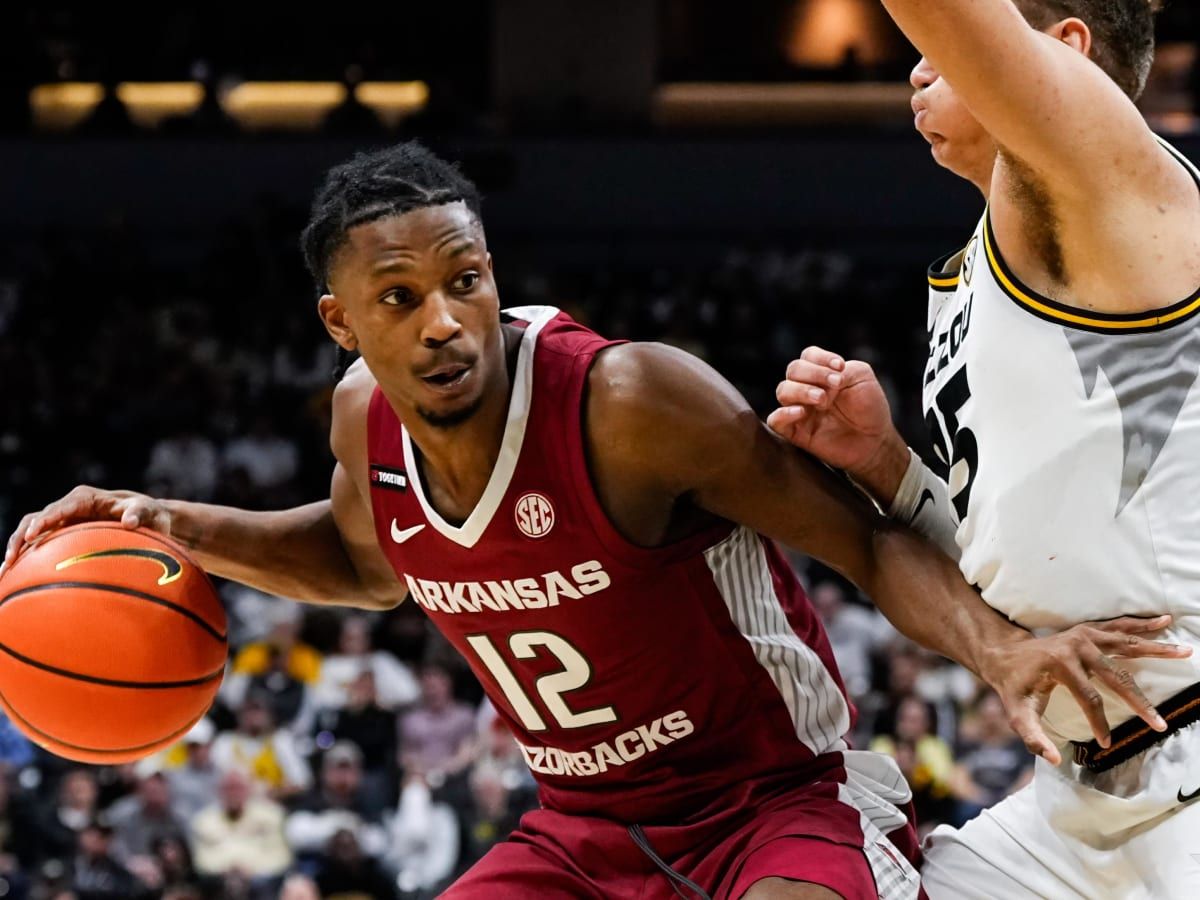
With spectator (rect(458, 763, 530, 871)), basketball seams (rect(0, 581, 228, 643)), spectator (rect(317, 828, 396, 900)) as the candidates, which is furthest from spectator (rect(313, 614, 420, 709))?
basketball seams (rect(0, 581, 228, 643))

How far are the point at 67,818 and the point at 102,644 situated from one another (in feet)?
16.5

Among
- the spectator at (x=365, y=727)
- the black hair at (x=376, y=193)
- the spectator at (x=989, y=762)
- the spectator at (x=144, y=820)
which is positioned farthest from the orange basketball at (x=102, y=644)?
the spectator at (x=989, y=762)

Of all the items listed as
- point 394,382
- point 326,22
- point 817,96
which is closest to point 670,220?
point 817,96

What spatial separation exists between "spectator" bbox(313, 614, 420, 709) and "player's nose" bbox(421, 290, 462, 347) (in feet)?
19.1

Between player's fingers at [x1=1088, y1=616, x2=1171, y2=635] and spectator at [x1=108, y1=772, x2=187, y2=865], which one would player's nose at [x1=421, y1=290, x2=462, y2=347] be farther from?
spectator at [x1=108, y1=772, x2=187, y2=865]

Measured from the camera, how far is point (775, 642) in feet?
10.3

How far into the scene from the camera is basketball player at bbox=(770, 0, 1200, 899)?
7.55ft

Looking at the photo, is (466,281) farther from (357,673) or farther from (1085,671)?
(357,673)

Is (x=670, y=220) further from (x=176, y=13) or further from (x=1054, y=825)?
(x=1054, y=825)

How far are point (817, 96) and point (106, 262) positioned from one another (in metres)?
6.26

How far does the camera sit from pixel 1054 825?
9.37 feet

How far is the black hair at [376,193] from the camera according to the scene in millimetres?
3012

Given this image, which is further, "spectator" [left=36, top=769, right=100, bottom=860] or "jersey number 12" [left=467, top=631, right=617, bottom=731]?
"spectator" [left=36, top=769, right=100, bottom=860]

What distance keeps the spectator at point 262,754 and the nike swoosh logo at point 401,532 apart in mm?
4991
